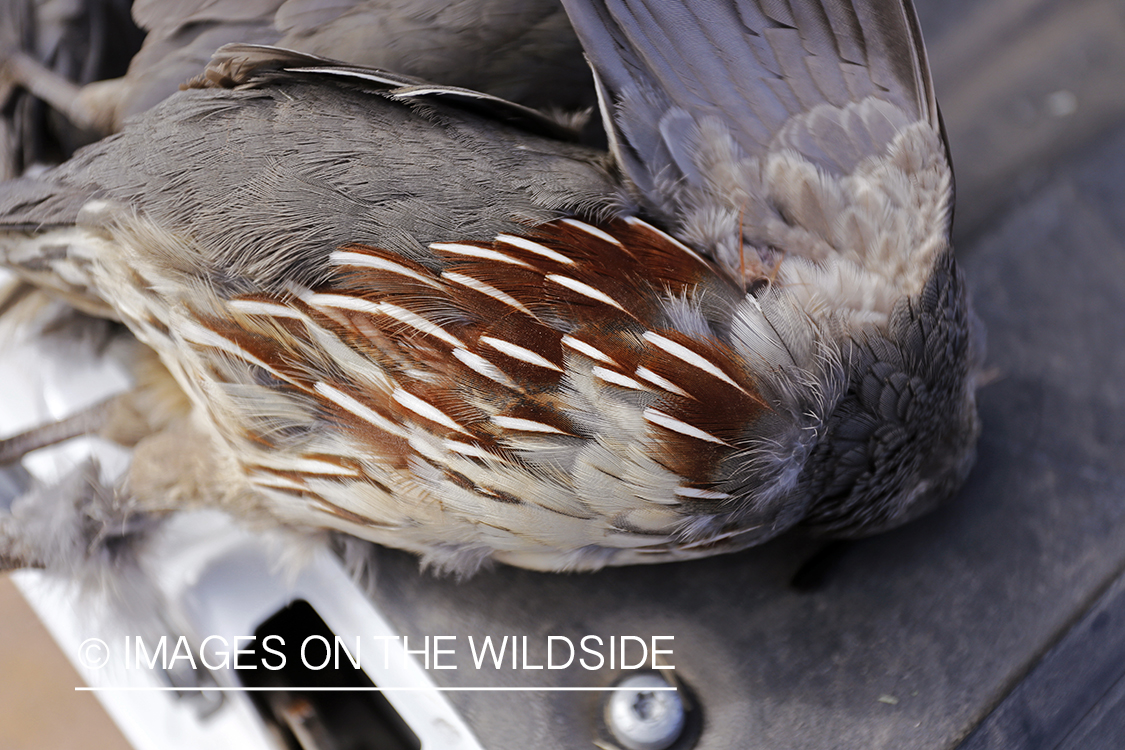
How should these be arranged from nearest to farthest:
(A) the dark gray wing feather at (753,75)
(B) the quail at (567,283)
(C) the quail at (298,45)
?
(B) the quail at (567,283), (A) the dark gray wing feather at (753,75), (C) the quail at (298,45)

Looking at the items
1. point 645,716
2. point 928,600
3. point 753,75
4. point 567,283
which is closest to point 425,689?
point 645,716

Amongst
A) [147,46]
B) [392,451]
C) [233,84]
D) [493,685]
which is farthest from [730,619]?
[147,46]

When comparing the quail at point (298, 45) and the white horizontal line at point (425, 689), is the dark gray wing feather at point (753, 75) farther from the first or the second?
the white horizontal line at point (425, 689)

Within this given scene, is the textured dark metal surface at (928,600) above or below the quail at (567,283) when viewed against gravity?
below

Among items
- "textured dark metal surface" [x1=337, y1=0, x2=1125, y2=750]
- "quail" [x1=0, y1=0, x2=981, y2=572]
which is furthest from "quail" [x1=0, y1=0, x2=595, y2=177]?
"textured dark metal surface" [x1=337, y1=0, x2=1125, y2=750]

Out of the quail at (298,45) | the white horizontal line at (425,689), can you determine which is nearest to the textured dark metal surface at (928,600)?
the white horizontal line at (425,689)

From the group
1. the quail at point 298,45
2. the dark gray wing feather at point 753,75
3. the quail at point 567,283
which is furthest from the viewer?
the quail at point 298,45

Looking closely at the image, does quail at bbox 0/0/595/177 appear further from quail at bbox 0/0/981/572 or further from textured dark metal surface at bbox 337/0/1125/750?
textured dark metal surface at bbox 337/0/1125/750
